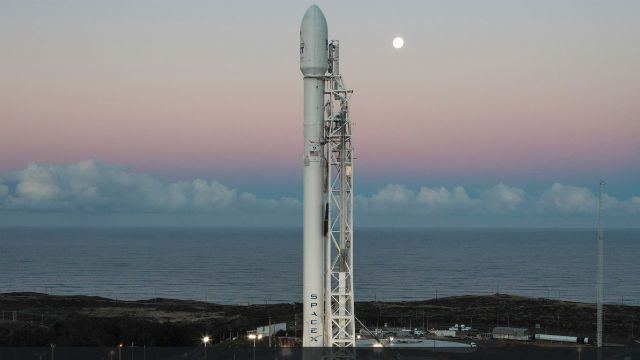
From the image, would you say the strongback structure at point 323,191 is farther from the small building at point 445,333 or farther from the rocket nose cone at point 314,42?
the small building at point 445,333

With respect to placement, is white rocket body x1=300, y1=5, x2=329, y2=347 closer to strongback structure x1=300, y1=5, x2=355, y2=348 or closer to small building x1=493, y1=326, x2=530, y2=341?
strongback structure x1=300, y1=5, x2=355, y2=348

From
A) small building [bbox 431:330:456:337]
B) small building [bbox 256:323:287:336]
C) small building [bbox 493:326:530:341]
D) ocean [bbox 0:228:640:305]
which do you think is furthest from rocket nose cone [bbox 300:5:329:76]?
ocean [bbox 0:228:640:305]

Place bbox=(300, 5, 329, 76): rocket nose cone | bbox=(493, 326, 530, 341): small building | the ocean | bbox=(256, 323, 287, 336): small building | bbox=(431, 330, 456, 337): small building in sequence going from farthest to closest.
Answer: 1. the ocean
2. bbox=(431, 330, 456, 337): small building
3. bbox=(493, 326, 530, 341): small building
4. bbox=(256, 323, 287, 336): small building
5. bbox=(300, 5, 329, 76): rocket nose cone

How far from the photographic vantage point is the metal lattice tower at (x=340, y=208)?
78.1 ft

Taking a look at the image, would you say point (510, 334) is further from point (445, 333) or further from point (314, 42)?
point (314, 42)

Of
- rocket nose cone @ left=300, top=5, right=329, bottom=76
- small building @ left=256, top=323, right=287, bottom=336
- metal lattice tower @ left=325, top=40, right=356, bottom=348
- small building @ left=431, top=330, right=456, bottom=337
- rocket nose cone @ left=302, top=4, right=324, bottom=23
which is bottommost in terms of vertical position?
small building @ left=431, top=330, right=456, bottom=337

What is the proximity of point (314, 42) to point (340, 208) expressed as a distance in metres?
6.19

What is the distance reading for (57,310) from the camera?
6750 centimetres

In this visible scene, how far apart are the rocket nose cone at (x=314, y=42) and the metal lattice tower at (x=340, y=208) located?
0.54 meters

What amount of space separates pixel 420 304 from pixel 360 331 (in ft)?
102

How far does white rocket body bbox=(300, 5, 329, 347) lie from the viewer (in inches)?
933

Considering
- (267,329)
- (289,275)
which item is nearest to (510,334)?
(267,329)

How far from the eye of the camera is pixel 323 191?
79.4 feet

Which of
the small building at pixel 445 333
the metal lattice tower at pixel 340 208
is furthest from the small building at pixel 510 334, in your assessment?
the metal lattice tower at pixel 340 208
